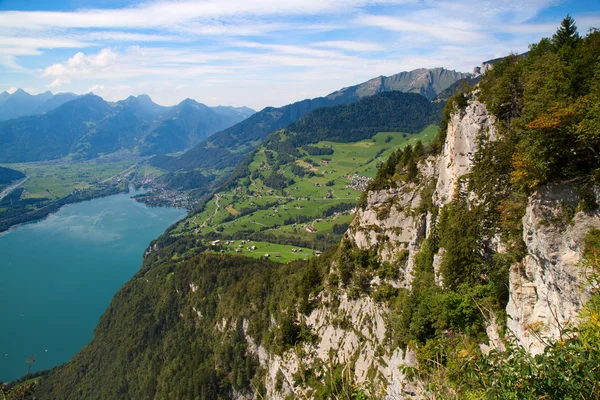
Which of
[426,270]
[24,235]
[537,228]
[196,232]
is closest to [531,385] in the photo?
[537,228]

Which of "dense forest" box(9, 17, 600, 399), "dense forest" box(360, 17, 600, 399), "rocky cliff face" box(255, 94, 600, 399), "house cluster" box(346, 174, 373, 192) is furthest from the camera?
"house cluster" box(346, 174, 373, 192)

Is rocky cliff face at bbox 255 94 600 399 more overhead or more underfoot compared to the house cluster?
more overhead

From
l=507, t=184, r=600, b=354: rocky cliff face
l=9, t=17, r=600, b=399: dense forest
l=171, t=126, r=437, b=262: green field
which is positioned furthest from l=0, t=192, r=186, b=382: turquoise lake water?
l=507, t=184, r=600, b=354: rocky cliff face

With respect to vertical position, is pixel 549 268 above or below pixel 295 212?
above

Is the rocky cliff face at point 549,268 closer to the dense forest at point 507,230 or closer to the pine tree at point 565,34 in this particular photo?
the dense forest at point 507,230

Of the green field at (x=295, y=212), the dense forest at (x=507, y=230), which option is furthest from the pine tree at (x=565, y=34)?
the green field at (x=295, y=212)

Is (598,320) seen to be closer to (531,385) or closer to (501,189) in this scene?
(531,385)

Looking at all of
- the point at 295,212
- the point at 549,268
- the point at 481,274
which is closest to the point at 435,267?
the point at 481,274

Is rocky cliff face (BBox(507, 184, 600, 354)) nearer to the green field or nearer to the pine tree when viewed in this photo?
the pine tree

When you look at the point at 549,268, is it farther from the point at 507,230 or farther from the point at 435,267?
the point at 435,267
